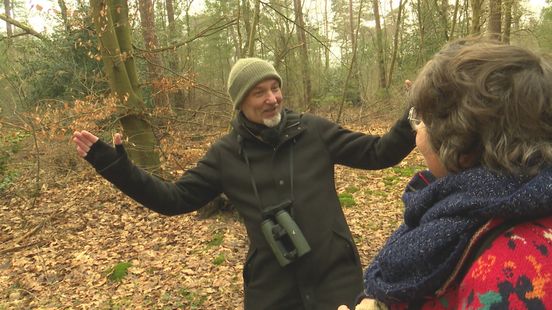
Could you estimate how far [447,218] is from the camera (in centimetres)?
107

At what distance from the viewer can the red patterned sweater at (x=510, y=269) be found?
3.04 ft

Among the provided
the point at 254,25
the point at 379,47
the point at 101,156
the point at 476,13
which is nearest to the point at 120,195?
the point at 254,25

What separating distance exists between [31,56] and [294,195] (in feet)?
44.9

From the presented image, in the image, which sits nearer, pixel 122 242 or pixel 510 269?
pixel 510 269

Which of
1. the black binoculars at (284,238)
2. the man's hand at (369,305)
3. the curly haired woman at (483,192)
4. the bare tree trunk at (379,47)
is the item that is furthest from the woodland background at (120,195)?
the bare tree trunk at (379,47)

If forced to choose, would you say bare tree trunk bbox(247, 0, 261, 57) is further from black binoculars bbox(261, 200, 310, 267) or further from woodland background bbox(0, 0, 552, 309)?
black binoculars bbox(261, 200, 310, 267)

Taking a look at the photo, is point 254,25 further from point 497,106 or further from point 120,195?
point 497,106

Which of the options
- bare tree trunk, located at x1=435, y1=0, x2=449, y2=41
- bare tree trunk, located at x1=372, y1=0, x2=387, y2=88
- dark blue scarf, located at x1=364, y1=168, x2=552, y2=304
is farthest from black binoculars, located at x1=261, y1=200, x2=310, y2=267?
bare tree trunk, located at x1=372, y1=0, x2=387, y2=88

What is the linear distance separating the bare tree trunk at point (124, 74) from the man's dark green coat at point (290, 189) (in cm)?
461

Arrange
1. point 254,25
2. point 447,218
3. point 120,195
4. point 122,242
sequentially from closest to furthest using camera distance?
point 447,218, point 122,242, point 254,25, point 120,195

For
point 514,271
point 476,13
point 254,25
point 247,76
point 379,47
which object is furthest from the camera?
point 379,47

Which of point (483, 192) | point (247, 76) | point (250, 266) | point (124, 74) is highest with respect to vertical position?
point (124, 74)

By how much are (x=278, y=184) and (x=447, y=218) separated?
144 centimetres

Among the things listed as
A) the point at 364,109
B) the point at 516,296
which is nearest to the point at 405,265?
the point at 516,296
